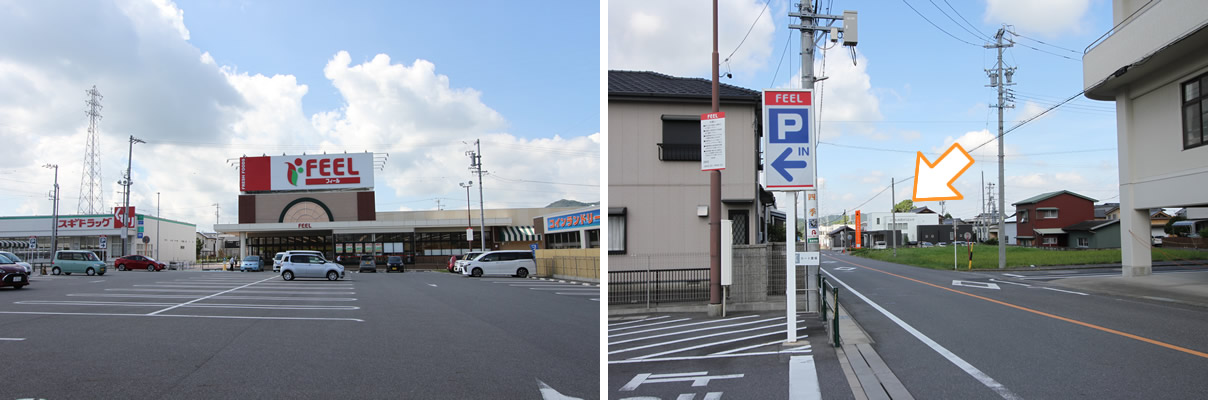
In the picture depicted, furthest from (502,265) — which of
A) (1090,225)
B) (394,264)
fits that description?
(1090,225)

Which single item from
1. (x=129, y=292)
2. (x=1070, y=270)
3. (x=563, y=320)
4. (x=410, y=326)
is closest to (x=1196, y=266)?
(x=1070, y=270)

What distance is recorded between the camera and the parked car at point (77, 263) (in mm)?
29562

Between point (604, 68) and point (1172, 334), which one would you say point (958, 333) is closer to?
point (1172, 334)

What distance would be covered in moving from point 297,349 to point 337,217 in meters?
44.2

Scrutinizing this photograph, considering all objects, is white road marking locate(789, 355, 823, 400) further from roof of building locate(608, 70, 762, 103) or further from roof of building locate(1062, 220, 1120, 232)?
roof of building locate(1062, 220, 1120, 232)

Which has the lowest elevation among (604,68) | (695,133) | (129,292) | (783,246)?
(129,292)

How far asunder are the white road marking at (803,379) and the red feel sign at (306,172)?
154ft

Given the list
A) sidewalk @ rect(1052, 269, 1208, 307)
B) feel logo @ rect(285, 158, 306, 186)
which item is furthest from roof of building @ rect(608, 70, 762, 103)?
feel logo @ rect(285, 158, 306, 186)

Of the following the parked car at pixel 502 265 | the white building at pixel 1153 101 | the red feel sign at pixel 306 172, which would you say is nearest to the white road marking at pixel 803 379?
the white building at pixel 1153 101

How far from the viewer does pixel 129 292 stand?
17094 mm

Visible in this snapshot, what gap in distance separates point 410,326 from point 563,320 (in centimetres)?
246

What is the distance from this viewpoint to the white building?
562 inches

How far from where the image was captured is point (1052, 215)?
37.8 m

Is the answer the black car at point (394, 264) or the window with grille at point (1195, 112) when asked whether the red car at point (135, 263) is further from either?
the window with grille at point (1195, 112)
